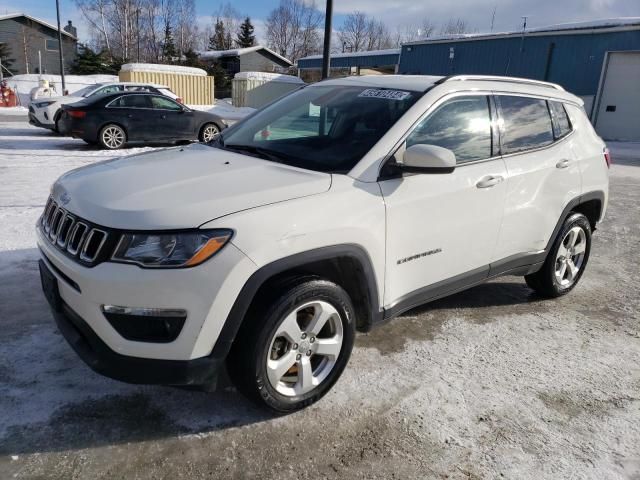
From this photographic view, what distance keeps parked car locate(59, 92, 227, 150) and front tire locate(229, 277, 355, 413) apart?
387 inches

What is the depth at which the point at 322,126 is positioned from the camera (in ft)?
11.4

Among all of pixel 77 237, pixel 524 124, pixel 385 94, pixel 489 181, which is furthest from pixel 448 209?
A: pixel 77 237

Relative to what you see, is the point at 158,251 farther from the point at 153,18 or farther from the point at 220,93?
the point at 153,18

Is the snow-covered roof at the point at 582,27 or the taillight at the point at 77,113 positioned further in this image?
the snow-covered roof at the point at 582,27

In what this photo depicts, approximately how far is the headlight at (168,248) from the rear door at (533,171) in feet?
7.31

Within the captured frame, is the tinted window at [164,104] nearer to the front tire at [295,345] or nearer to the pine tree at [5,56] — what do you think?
the front tire at [295,345]

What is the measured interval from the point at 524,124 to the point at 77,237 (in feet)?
10.3

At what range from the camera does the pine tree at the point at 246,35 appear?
65750 mm

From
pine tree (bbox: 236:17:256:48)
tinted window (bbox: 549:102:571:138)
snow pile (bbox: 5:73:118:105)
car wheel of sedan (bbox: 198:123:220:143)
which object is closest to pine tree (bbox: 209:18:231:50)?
pine tree (bbox: 236:17:256:48)

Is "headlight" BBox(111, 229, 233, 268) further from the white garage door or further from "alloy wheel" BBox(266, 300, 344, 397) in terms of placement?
the white garage door

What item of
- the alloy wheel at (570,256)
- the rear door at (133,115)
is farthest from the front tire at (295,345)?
the rear door at (133,115)

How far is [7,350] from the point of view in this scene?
10.5 ft

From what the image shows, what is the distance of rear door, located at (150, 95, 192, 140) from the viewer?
41.8ft

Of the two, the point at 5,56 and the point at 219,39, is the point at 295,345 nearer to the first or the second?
the point at 5,56
